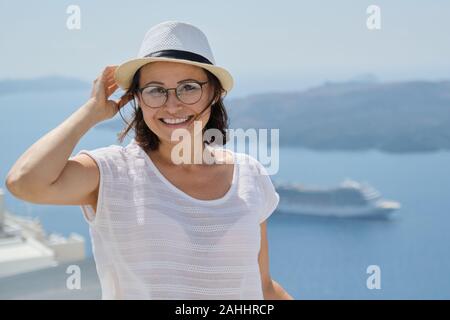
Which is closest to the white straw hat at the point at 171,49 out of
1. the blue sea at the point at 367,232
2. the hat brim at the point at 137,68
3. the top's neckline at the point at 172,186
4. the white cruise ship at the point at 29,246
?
the hat brim at the point at 137,68

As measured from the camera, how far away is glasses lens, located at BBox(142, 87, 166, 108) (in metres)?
0.81

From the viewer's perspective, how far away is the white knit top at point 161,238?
2.57ft

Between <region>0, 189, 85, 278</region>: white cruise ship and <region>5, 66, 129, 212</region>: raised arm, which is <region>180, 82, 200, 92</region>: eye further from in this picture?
<region>0, 189, 85, 278</region>: white cruise ship

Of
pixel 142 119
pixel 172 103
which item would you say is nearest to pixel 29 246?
pixel 142 119

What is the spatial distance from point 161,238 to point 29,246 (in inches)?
235

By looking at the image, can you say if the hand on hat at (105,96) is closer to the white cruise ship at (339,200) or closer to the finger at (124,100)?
the finger at (124,100)

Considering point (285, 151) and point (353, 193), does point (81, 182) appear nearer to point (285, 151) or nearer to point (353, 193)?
point (353, 193)

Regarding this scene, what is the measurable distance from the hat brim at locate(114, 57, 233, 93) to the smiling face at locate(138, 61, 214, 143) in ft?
0.04

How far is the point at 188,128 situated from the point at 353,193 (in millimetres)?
9771

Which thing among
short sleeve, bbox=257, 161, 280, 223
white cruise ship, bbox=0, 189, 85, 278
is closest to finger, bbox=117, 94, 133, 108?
short sleeve, bbox=257, 161, 280, 223

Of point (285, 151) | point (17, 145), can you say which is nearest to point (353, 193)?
point (285, 151)

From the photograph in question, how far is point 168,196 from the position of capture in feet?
2.70

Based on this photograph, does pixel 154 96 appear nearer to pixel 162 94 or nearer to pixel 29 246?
pixel 162 94

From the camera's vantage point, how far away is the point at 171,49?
81cm
